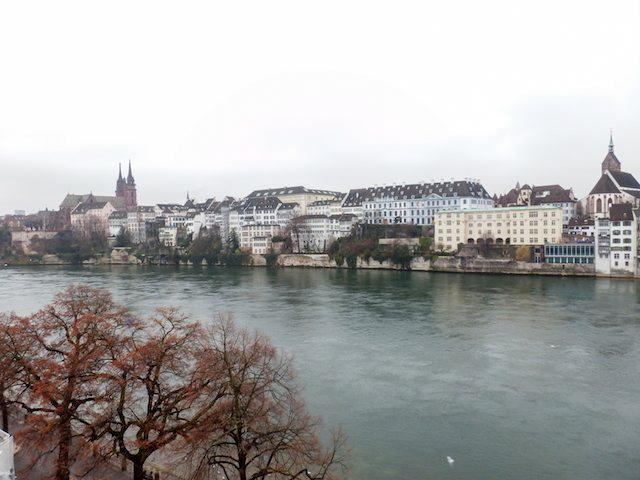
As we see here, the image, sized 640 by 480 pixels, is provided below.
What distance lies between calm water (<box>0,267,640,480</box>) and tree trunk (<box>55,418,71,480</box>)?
512 cm

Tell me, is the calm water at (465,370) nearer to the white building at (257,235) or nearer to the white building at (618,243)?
the white building at (618,243)

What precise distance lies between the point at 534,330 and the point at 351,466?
14.4m

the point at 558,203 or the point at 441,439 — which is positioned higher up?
the point at 558,203

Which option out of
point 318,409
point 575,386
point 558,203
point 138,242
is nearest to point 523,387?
point 575,386

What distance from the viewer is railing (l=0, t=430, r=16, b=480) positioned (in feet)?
26.6

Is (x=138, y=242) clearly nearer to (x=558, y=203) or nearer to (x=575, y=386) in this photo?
(x=558, y=203)

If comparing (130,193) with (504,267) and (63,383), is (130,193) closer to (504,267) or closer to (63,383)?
(504,267)

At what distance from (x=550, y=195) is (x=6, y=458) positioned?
60946 millimetres

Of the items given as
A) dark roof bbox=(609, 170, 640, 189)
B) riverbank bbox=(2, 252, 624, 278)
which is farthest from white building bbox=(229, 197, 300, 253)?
dark roof bbox=(609, 170, 640, 189)

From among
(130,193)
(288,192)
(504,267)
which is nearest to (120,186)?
(130,193)

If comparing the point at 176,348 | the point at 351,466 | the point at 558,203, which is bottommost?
the point at 351,466

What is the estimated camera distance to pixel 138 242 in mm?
82188

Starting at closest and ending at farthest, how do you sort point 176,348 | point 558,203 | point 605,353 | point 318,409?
point 176,348 < point 318,409 < point 605,353 < point 558,203

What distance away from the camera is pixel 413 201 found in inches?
2515
